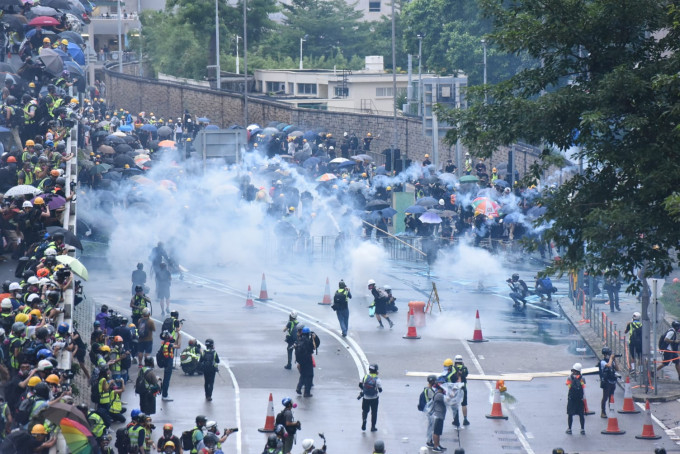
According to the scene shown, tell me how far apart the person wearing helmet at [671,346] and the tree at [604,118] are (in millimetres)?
7239

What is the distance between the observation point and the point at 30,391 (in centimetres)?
1670

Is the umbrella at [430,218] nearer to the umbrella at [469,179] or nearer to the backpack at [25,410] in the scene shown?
the umbrella at [469,179]

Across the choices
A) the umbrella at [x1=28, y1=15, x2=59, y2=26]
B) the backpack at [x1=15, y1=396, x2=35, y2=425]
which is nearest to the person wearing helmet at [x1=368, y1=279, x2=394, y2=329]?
the umbrella at [x1=28, y1=15, x2=59, y2=26]

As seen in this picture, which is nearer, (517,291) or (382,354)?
(382,354)

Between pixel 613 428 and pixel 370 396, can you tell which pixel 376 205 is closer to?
pixel 370 396

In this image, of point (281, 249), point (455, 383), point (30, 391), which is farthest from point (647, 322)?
point (281, 249)

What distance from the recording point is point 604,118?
727 inches

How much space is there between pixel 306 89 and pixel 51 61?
50768mm

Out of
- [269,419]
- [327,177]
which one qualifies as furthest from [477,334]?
[327,177]

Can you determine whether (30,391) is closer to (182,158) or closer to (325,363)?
(325,363)

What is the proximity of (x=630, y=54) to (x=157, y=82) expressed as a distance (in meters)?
65.0

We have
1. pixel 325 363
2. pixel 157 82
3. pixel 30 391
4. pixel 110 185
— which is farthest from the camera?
pixel 157 82

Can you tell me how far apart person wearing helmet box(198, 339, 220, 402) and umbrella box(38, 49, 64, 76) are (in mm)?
10448

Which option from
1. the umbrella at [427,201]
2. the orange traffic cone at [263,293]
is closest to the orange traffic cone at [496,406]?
the orange traffic cone at [263,293]
